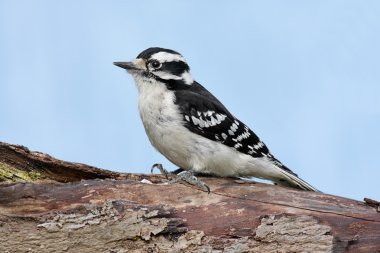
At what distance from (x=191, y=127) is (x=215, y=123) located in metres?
0.29

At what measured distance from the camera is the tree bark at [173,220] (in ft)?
20.3

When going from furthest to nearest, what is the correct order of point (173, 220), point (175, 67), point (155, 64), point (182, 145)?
point (175, 67) → point (155, 64) → point (182, 145) → point (173, 220)

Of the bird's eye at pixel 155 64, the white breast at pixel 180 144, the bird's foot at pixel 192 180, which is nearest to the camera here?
the bird's foot at pixel 192 180

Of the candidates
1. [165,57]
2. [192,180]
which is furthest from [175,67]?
[192,180]

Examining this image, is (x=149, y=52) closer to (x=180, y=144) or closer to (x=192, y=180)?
(x=180, y=144)

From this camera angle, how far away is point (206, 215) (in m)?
6.28

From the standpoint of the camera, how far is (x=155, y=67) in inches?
305

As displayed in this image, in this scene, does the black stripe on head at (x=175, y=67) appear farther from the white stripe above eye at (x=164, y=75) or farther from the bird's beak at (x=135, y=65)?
the bird's beak at (x=135, y=65)

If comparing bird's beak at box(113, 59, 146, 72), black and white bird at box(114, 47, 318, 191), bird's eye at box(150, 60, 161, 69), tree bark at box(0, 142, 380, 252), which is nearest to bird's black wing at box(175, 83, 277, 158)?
black and white bird at box(114, 47, 318, 191)

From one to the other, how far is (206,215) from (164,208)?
0.36 metres

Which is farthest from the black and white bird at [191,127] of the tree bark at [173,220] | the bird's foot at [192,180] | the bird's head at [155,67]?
the tree bark at [173,220]

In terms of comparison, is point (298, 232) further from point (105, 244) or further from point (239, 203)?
point (105, 244)

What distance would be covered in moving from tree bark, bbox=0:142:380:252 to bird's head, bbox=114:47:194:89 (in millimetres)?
1597

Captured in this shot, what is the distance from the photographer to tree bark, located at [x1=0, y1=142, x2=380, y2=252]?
243 inches
